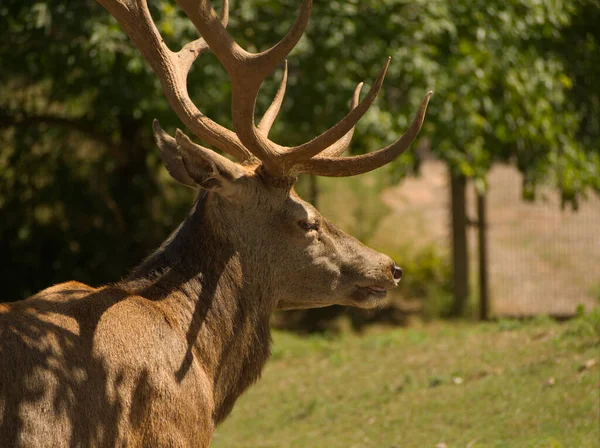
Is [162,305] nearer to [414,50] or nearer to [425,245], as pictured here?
[414,50]

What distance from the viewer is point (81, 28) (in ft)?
28.5

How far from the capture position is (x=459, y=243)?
1257 centimetres

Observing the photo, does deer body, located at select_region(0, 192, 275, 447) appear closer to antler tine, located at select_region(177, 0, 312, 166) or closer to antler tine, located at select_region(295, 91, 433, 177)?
antler tine, located at select_region(177, 0, 312, 166)

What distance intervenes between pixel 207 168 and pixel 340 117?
17.7 feet

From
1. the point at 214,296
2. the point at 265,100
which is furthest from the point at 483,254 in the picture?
the point at 214,296

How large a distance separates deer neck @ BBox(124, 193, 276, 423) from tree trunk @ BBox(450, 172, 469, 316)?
321 inches

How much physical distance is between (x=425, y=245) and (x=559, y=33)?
170 inches

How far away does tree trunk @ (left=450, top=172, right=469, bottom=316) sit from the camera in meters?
12.6

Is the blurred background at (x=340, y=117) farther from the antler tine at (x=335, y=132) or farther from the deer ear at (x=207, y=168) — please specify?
the deer ear at (x=207, y=168)

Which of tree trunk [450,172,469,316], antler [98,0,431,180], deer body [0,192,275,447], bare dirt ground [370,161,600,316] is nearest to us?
deer body [0,192,275,447]

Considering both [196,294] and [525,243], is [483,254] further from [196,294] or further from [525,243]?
[196,294]

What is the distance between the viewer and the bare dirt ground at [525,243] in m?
14.4

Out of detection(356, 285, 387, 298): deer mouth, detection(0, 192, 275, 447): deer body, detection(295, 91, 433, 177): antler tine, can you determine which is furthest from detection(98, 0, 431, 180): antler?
detection(356, 285, 387, 298): deer mouth

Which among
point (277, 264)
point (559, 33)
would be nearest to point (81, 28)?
point (277, 264)
